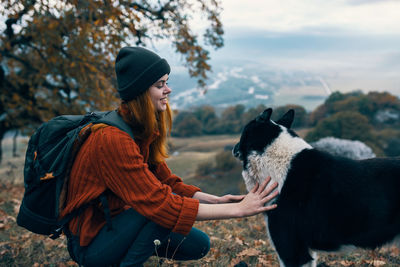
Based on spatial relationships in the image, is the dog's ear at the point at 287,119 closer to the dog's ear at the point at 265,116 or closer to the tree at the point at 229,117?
the dog's ear at the point at 265,116

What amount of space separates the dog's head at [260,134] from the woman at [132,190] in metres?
0.38

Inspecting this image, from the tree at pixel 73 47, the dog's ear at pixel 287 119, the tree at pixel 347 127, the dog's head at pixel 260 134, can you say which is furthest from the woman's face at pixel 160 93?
the tree at pixel 347 127

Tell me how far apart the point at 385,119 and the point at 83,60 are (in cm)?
2524

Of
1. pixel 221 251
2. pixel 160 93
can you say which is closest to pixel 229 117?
pixel 221 251

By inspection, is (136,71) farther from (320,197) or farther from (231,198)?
(320,197)

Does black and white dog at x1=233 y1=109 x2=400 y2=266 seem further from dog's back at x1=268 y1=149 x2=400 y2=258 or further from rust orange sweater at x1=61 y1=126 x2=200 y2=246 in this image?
rust orange sweater at x1=61 y1=126 x2=200 y2=246

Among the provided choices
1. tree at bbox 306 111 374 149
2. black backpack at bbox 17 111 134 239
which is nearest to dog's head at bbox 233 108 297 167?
black backpack at bbox 17 111 134 239

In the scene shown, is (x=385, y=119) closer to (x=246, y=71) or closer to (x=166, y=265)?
(x=166, y=265)

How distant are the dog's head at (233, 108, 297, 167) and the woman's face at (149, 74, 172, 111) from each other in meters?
0.78

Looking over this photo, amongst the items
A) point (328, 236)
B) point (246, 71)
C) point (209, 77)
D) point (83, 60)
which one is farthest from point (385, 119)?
point (246, 71)

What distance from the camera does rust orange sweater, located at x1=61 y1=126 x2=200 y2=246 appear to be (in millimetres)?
2111

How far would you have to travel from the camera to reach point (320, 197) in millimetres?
2379

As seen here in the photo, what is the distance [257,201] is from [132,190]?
2.98 feet

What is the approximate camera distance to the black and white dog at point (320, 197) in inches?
90.6
